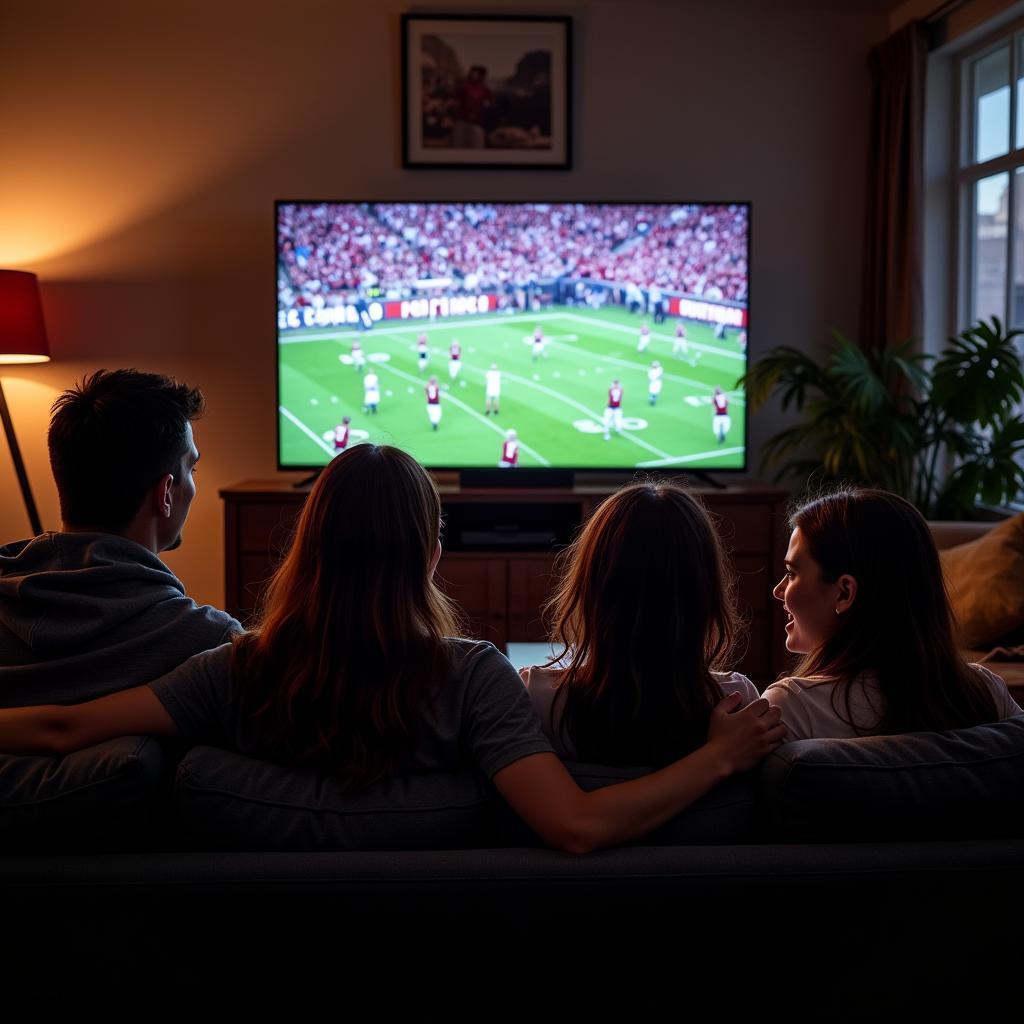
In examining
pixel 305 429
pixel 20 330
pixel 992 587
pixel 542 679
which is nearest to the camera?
pixel 542 679

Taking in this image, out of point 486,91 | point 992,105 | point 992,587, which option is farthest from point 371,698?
point 992,105

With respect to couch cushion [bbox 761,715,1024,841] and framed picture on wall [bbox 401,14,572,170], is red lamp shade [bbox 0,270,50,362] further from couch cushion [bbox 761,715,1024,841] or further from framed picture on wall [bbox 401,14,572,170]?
couch cushion [bbox 761,715,1024,841]

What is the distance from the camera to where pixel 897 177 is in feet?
14.4

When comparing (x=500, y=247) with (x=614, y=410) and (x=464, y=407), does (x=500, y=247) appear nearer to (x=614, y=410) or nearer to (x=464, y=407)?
(x=464, y=407)

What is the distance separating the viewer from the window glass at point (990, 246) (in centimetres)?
426

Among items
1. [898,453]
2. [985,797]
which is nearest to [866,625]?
[985,797]

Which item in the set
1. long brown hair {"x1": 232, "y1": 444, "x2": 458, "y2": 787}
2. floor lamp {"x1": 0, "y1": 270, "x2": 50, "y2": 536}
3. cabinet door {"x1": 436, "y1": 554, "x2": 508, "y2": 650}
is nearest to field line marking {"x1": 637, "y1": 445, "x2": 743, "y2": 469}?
cabinet door {"x1": 436, "y1": 554, "x2": 508, "y2": 650}

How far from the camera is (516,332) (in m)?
4.40

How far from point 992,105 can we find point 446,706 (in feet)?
13.4

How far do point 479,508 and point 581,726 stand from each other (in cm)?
311

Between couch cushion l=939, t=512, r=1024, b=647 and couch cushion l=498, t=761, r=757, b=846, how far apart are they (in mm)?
2048

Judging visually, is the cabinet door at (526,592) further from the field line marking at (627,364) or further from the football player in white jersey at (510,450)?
the field line marking at (627,364)

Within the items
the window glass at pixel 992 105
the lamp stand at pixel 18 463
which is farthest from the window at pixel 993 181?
the lamp stand at pixel 18 463

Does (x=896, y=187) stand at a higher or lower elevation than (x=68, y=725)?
higher
